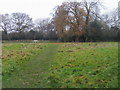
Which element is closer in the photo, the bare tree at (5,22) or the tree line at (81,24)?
the tree line at (81,24)

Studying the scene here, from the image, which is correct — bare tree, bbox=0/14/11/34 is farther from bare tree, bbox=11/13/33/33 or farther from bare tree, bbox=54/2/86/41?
bare tree, bbox=54/2/86/41

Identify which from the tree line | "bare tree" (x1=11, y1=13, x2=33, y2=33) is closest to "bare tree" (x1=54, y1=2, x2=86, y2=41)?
the tree line

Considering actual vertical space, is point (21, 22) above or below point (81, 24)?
above

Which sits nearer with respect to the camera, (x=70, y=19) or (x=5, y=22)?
(x=70, y=19)

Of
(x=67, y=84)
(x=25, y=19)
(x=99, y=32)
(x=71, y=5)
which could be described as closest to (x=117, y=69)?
(x=67, y=84)

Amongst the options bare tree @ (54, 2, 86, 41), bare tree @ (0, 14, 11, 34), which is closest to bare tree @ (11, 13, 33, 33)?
bare tree @ (0, 14, 11, 34)

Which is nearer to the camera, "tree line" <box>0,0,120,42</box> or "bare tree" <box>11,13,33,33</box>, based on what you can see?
"tree line" <box>0,0,120,42</box>

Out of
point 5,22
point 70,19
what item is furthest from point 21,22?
point 70,19

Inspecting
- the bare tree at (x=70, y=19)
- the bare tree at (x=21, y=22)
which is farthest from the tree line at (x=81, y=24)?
the bare tree at (x=21, y=22)

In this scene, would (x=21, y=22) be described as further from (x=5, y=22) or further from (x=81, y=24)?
(x=81, y=24)

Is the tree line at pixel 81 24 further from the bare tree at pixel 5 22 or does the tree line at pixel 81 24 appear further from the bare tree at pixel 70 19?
the bare tree at pixel 5 22

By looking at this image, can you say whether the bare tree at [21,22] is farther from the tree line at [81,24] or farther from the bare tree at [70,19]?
the bare tree at [70,19]

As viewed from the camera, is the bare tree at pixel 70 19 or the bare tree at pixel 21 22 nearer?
the bare tree at pixel 70 19

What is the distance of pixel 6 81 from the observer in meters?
6.80
